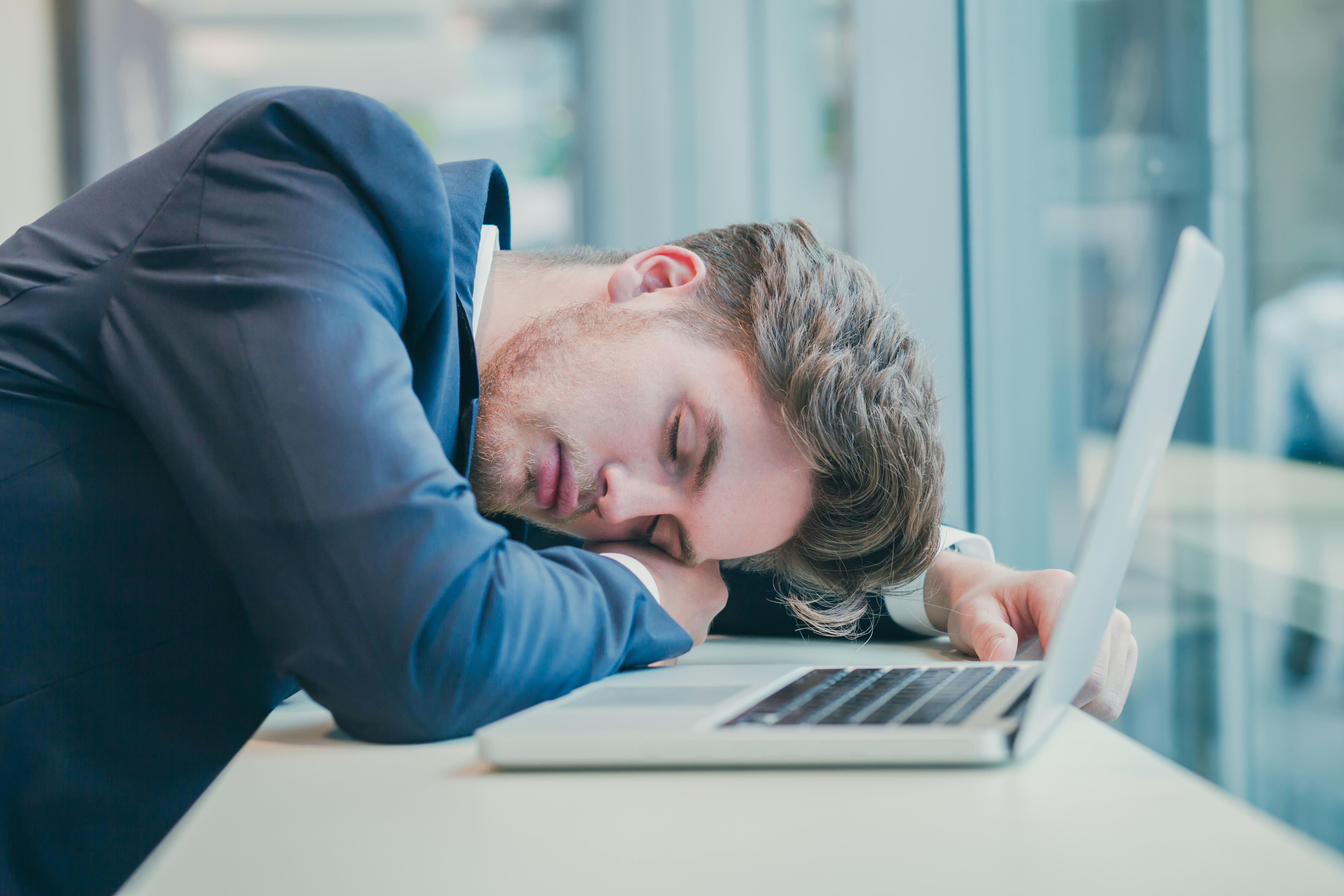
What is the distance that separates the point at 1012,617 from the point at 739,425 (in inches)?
11.7

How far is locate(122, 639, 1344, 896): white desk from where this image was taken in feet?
1.25

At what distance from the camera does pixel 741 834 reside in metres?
0.43

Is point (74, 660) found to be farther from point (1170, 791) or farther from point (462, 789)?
point (1170, 791)

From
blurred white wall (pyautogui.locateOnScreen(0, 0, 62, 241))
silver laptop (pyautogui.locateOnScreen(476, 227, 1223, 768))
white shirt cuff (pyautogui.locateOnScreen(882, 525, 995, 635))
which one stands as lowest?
white shirt cuff (pyautogui.locateOnScreen(882, 525, 995, 635))

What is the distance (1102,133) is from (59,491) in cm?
124

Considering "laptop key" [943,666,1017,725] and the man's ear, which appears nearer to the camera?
"laptop key" [943,666,1017,725]

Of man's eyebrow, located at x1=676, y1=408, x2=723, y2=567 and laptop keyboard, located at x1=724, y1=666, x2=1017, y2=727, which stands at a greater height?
man's eyebrow, located at x1=676, y1=408, x2=723, y2=567

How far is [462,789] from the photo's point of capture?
508 mm

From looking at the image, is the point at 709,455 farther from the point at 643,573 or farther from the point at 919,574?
the point at 919,574

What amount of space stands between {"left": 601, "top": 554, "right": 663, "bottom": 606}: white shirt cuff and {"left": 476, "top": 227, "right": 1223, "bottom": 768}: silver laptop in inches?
10.0

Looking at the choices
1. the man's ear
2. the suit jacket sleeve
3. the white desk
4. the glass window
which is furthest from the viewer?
the glass window

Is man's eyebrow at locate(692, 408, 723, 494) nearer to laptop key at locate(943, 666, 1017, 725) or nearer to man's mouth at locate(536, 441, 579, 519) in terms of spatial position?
man's mouth at locate(536, 441, 579, 519)

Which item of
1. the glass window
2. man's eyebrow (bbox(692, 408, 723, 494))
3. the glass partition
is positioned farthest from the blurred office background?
the glass window

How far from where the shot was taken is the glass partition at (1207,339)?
1017mm
